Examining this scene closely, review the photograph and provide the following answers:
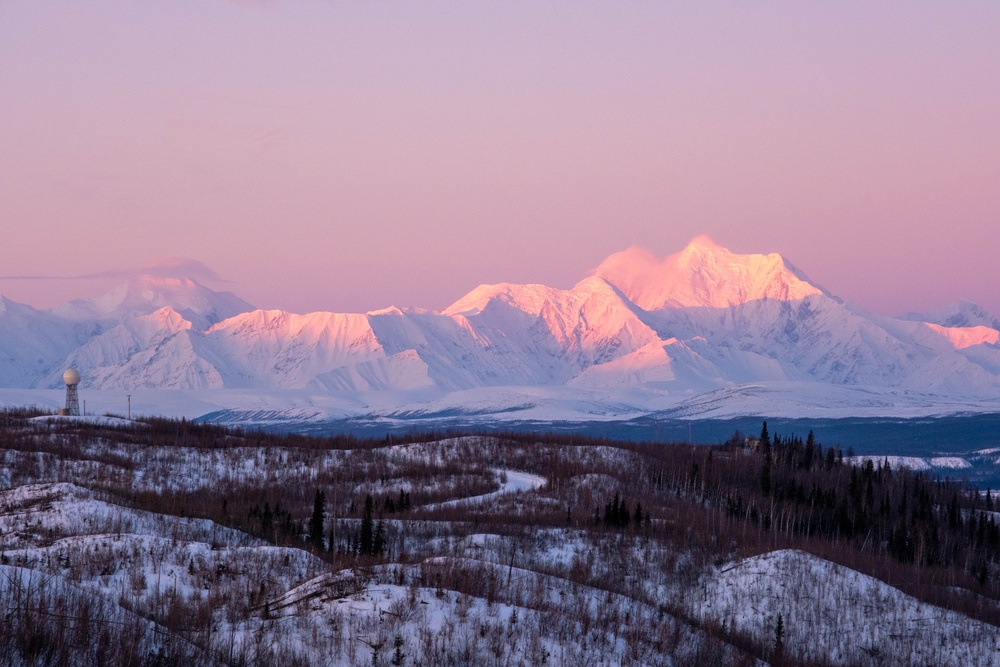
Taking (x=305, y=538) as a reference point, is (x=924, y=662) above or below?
below

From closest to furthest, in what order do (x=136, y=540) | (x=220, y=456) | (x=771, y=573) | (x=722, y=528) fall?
1. (x=136, y=540)
2. (x=771, y=573)
3. (x=722, y=528)
4. (x=220, y=456)

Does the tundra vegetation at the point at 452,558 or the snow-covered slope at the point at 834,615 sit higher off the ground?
the tundra vegetation at the point at 452,558

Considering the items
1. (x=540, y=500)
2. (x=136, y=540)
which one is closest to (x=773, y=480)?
(x=540, y=500)

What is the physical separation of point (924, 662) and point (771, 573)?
10545 mm

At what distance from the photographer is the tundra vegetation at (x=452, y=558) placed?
28.0 metres

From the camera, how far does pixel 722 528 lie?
7906cm

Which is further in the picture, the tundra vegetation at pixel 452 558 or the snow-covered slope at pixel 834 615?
the snow-covered slope at pixel 834 615

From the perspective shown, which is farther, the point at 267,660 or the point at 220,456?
the point at 220,456

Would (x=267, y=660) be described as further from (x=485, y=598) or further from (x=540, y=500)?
(x=540, y=500)

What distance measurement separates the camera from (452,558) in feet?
128

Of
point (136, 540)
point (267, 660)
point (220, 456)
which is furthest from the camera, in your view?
point (220, 456)

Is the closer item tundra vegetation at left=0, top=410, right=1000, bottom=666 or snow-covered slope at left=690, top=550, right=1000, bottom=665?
tundra vegetation at left=0, top=410, right=1000, bottom=666

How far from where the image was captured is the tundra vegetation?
28.0 metres

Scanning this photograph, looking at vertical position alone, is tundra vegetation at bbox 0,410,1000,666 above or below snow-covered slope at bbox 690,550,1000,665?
above
